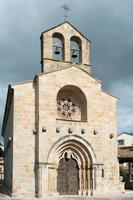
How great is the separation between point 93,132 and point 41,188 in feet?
15.4

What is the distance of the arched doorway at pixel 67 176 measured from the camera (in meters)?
23.2

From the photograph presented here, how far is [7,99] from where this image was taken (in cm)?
2534

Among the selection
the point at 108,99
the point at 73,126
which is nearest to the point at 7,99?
the point at 73,126

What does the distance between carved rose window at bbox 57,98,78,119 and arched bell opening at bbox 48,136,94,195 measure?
6.08ft

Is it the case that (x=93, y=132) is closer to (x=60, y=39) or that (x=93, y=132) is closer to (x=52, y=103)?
(x=52, y=103)

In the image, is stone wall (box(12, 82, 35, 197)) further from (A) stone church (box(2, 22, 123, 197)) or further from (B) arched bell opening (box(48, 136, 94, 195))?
(B) arched bell opening (box(48, 136, 94, 195))

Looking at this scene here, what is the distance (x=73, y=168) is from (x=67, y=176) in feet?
2.05

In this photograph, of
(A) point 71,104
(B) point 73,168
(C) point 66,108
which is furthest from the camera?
(A) point 71,104

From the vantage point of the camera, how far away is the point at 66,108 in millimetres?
24484

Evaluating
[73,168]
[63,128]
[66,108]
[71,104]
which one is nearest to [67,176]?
[73,168]

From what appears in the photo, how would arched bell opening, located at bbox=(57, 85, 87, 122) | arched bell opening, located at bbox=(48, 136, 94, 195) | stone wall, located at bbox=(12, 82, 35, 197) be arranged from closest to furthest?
stone wall, located at bbox=(12, 82, 35, 197) < arched bell opening, located at bbox=(48, 136, 94, 195) < arched bell opening, located at bbox=(57, 85, 87, 122)

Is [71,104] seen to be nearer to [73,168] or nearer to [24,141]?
[73,168]

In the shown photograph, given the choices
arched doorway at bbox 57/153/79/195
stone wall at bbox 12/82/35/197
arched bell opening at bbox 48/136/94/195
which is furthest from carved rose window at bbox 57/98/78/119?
arched doorway at bbox 57/153/79/195

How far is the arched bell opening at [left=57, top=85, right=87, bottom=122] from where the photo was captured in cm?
2420
